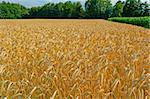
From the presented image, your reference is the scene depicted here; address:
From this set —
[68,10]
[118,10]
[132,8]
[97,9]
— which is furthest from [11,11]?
[132,8]

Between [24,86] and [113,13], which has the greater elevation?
[24,86]

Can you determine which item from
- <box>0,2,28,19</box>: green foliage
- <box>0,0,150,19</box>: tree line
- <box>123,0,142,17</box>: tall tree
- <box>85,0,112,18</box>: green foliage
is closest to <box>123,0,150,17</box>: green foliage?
<box>123,0,142,17</box>: tall tree

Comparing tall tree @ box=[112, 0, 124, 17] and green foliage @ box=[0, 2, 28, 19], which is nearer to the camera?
tall tree @ box=[112, 0, 124, 17]

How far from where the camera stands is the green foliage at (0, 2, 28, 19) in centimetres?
8338

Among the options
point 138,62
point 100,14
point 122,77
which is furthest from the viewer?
point 100,14

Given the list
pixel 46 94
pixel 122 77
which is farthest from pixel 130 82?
pixel 46 94

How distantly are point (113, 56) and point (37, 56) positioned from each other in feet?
3.26

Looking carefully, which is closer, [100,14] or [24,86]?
[24,86]

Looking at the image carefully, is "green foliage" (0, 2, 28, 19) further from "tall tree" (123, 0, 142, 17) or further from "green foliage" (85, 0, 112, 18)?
"tall tree" (123, 0, 142, 17)

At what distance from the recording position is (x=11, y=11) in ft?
283

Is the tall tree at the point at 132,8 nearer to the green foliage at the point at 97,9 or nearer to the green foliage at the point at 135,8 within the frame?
the green foliage at the point at 135,8

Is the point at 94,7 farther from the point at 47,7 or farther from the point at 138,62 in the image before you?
the point at 138,62

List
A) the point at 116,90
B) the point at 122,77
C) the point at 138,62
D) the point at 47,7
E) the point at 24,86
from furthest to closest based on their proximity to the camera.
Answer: the point at 47,7
the point at 138,62
the point at 122,77
the point at 24,86
the point at 116,90

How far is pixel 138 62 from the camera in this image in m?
4.07
